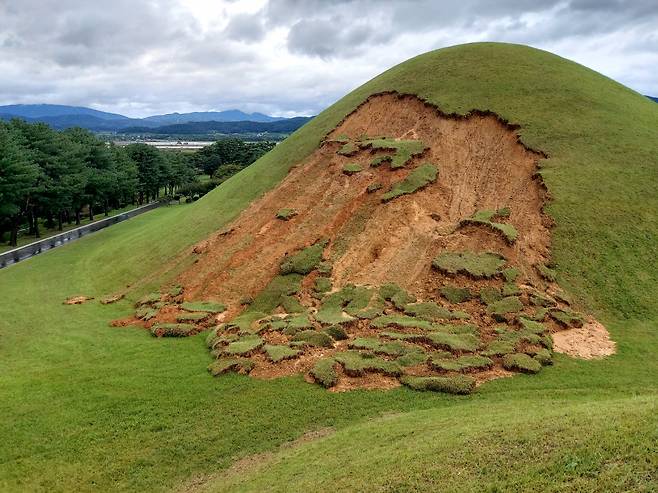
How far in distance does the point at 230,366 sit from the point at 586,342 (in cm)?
1609

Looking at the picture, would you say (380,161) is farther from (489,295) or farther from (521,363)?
(521,363)

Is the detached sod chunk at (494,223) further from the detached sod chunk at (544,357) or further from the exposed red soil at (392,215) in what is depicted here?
the detached sod chunk at (544,357)

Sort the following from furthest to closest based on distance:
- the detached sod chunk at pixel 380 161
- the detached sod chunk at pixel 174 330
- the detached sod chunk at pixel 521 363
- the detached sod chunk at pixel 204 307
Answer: the detached sod chunk at pixel 380 161
the detached sod chunk at pixel 204 307
the detached sod chunk at pixel 174 330
the detached sod chunk at pixel 521 363

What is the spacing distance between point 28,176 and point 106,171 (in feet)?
71.8

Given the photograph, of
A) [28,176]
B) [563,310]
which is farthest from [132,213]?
[563,310]

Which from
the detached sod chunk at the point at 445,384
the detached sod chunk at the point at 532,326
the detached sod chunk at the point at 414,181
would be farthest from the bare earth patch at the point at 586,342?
the detached sod chunk at the point at 414,181

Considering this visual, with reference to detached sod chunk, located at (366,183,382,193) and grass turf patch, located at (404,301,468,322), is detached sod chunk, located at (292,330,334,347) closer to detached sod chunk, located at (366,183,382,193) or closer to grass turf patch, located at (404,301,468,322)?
grass turf patch, located at (404,301,468,322)

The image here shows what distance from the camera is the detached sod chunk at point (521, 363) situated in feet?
62.1

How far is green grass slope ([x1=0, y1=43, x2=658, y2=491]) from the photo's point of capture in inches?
432

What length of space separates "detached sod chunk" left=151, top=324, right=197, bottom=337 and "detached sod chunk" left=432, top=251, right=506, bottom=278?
44.6 feet

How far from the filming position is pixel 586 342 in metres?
21.2

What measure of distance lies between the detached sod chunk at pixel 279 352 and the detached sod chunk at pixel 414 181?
43.8ft

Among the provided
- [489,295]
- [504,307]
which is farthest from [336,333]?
[504,307]

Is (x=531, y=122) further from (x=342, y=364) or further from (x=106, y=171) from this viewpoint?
(x=106, y=171)
